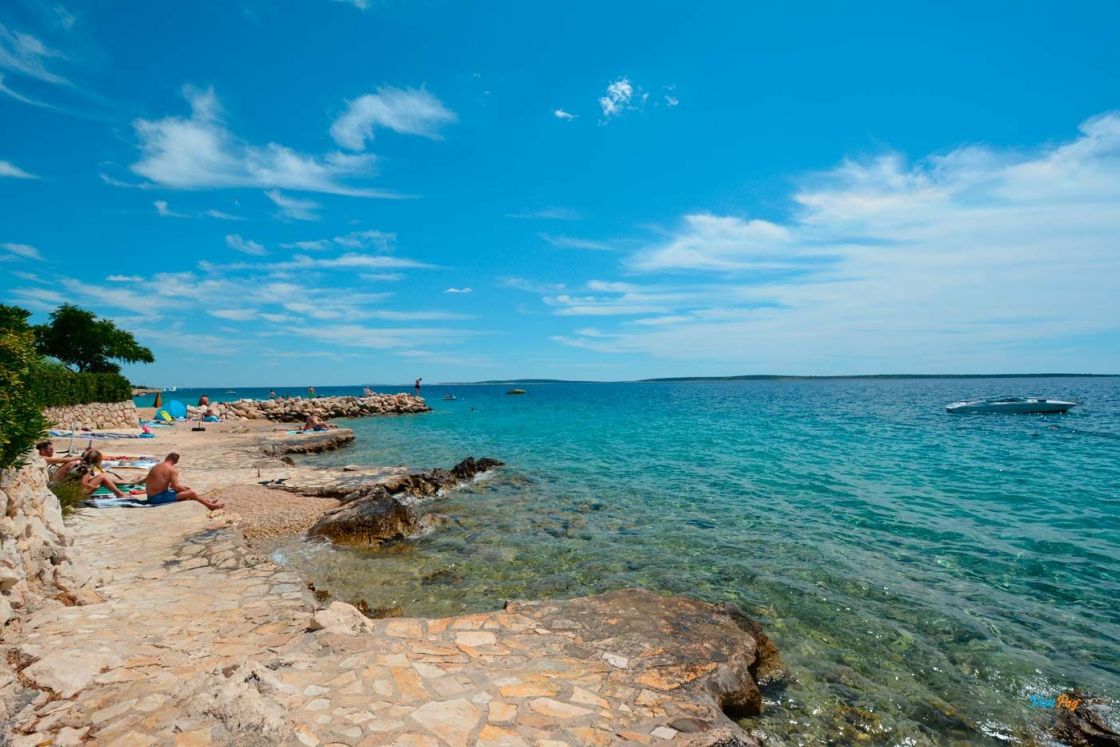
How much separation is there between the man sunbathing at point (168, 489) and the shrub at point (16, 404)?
569cm

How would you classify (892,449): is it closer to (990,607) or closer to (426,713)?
(990,607)

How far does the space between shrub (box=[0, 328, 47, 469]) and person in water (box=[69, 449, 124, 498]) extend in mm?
7013

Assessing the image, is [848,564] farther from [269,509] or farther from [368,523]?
[269,509]

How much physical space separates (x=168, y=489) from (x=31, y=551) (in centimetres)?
639

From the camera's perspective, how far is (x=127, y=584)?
23.4ft

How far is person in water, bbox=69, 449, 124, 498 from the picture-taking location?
12.4 m

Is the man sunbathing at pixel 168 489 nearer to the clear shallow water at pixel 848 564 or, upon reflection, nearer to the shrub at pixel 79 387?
the clear shallow water at pixel 848 564

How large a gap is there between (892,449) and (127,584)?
29413 millimetres

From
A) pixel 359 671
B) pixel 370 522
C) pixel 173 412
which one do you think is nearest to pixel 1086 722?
pixel 359 671

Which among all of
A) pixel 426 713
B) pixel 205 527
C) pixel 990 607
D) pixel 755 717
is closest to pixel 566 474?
pixel 205 527

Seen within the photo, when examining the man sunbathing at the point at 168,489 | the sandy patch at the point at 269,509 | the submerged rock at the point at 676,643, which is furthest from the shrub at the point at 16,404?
the submerged rock at the point at 676,643

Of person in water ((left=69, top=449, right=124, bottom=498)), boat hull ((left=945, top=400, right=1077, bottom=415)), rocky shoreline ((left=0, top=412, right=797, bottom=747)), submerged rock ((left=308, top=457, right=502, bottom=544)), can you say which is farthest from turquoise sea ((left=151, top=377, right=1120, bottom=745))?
boat hull ((left=945, top=400, right=1077, bottom=415))

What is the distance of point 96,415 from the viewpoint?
30.4 m

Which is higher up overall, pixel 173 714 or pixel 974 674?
pixel 173 714
